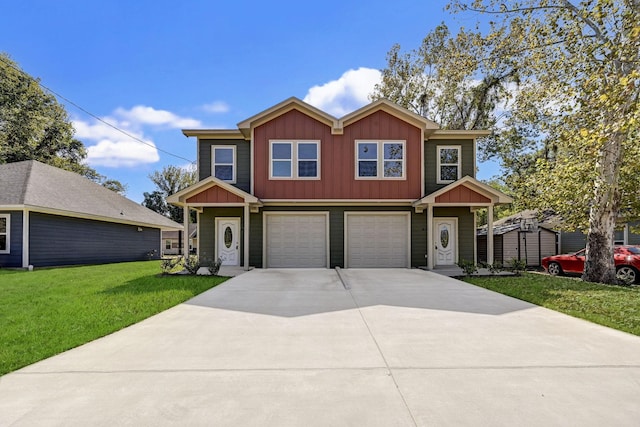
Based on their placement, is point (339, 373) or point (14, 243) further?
point (14, 243)

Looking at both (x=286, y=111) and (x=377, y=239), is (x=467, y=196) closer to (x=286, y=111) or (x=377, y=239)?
(x=377, y=239)

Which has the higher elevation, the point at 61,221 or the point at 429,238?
the point at 61,221

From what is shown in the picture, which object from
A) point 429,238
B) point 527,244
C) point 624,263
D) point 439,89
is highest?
point 439,89

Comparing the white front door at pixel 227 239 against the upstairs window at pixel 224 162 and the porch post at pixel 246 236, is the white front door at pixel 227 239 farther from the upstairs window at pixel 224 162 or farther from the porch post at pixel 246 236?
the upstairs window at pixel 224 162

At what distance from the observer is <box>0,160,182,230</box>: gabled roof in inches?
575

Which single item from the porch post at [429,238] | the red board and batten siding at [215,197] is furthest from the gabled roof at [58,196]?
the porch post at [429,238]

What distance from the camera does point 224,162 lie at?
1454 cm

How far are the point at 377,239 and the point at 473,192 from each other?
3960mm

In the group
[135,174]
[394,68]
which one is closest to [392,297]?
[394,68]

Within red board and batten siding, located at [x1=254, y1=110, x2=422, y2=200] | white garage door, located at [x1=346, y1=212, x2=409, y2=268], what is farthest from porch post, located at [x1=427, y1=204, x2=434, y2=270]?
red board and batten siding, located at [x1=254, y1=110, x2=422, y2=200]

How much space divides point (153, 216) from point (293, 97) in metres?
15.3

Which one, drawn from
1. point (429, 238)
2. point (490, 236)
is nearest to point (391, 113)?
point (429, 238)

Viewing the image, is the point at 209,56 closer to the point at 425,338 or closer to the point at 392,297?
the point at 392,297

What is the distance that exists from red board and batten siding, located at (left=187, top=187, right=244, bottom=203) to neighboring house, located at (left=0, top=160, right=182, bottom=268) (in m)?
7.24
